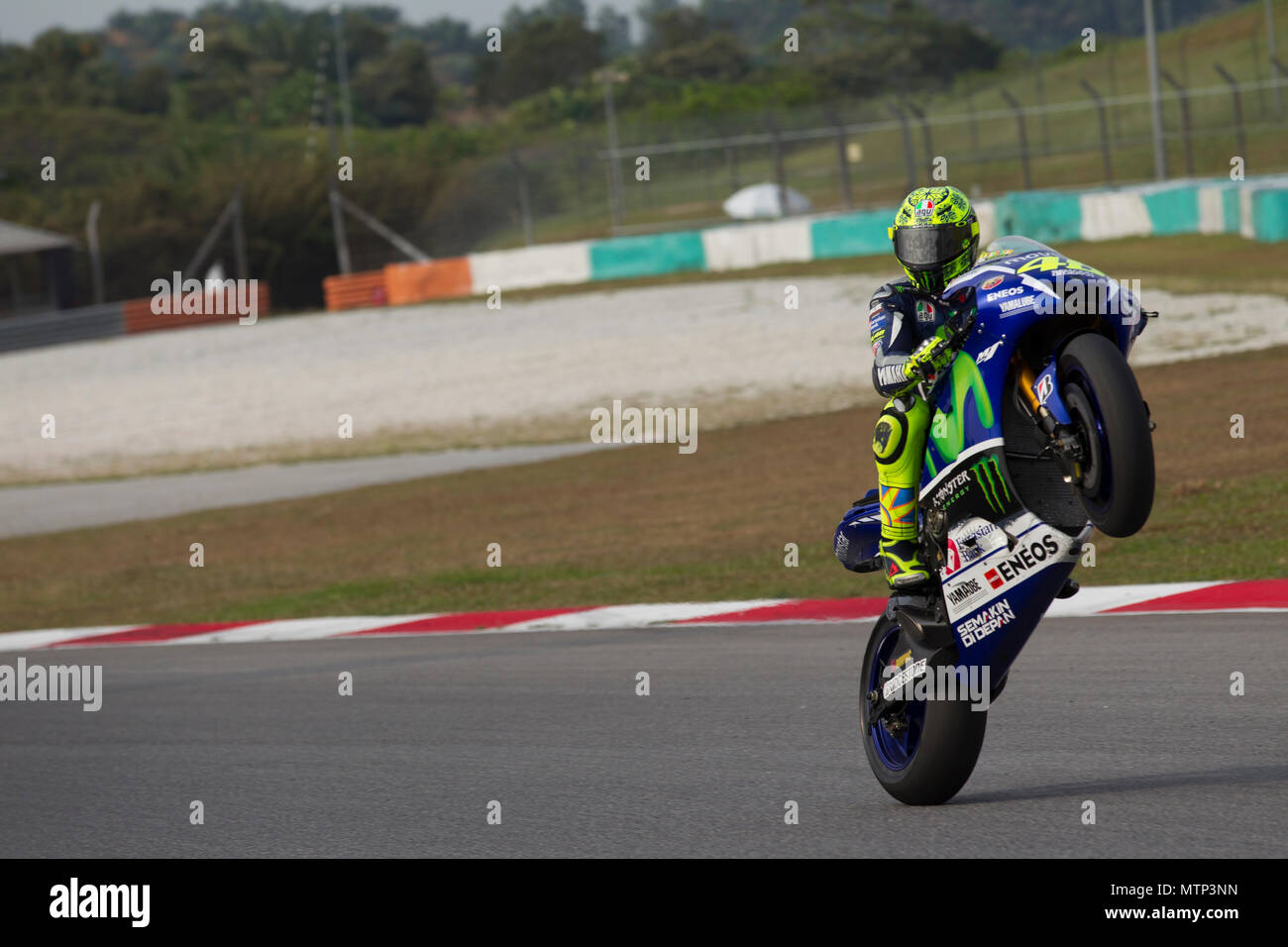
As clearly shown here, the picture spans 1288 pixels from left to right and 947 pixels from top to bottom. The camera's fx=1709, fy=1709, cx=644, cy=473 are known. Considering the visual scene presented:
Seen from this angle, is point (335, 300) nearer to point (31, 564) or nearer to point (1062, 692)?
point (31, 564)

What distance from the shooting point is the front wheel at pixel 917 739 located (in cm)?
499

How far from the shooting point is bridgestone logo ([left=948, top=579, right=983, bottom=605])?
4.90 metres

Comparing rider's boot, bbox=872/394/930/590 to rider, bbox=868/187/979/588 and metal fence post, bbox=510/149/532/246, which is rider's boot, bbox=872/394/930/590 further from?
metal fence post, bbox=510/149/532/246

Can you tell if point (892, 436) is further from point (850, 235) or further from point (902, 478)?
point (850, 235)

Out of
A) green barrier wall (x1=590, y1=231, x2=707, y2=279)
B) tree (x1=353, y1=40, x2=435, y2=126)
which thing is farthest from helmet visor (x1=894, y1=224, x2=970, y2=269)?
tree (x1=353, y1=40, x2=435, y2=126)

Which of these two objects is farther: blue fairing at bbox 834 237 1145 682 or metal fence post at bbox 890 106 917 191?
metal fence post at bbox 890 106 917 191

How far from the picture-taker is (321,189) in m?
50.6

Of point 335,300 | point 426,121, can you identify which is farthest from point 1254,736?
point 426,121

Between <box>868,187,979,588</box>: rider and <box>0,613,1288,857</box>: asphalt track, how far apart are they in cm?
84

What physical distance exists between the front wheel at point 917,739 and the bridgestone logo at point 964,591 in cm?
15

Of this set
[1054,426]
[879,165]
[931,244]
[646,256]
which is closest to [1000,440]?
[1054,426]

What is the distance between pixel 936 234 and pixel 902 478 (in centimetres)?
74

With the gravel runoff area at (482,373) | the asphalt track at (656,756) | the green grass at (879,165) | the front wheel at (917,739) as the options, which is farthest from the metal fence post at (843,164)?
the front wheel at (917,739)

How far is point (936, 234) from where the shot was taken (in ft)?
16.8
